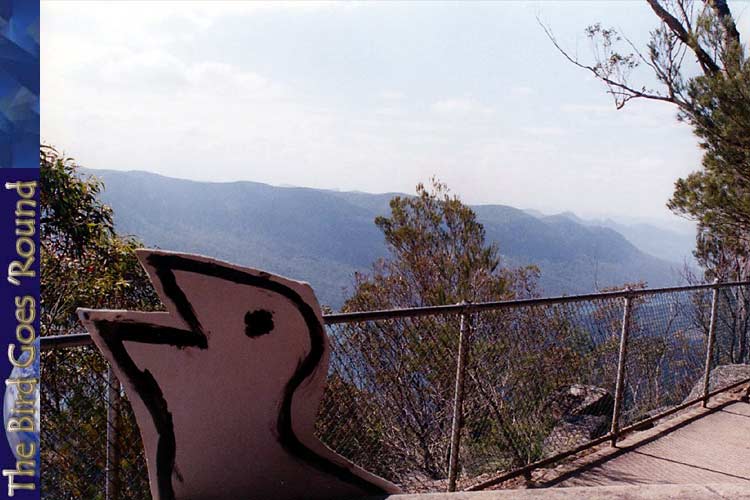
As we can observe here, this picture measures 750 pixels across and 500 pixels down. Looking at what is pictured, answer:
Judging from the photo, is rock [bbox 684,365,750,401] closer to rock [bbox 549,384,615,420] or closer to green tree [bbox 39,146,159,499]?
rock [bbox 549,384,615,420]

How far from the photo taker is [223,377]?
2582mm

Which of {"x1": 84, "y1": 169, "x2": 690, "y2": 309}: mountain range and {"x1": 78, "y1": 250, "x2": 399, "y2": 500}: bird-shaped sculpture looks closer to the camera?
{"x1": 78, "y1": 250, "x2": 399, "y2": 500}: bird-shaped sculpture

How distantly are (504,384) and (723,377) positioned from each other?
8.40 ft

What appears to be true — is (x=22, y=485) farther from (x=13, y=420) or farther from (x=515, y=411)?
(x=515, y=411)

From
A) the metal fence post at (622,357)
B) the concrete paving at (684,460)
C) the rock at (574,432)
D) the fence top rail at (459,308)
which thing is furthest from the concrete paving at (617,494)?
the metal fence post at (622,357)

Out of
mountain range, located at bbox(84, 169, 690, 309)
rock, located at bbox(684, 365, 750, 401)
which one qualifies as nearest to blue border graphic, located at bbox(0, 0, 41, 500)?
rock, located at bbox(684, 365, 750, 401)

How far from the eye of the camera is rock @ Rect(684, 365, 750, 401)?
680cm

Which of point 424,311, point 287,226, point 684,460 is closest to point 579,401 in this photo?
point 684,460

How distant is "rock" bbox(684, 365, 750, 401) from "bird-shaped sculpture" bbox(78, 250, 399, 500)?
527cm

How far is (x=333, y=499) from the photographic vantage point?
9.07 ft

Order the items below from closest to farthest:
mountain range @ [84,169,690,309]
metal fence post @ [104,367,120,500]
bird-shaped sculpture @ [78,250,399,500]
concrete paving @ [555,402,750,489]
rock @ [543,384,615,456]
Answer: bird-shaped sculpture @ [78,250,399,500] < metal fence post @ [104,367,120,500] < concrete paving @ [555,402,750,489] < rock @ [543,384,615,456] < mountain range @ [84,169,690,309]

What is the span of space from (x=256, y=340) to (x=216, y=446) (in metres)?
0.45

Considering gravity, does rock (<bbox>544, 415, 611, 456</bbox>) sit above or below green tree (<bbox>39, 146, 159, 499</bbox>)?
below

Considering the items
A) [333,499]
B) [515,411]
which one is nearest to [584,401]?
[515,411]
